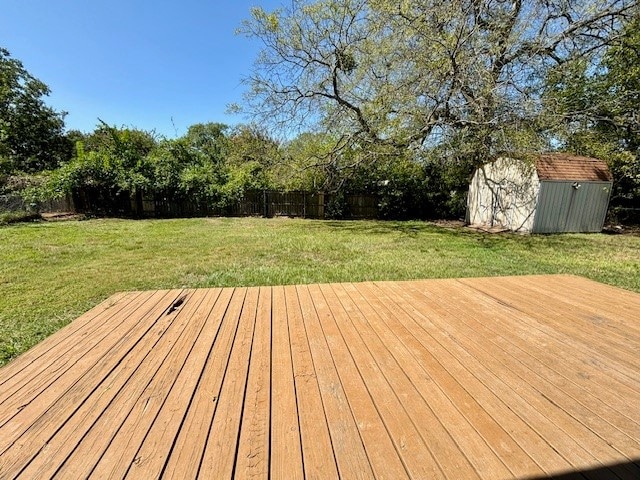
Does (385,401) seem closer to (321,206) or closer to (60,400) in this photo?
(60,400)

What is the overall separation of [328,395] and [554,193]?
1023 centimetres

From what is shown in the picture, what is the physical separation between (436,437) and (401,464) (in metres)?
0.21

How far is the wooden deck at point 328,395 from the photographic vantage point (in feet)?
3.55

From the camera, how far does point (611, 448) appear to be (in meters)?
1.16

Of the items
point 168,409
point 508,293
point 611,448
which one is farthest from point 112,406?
point 508,293

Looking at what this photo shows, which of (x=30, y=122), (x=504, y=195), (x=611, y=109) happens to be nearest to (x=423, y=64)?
(x=504, y=195)

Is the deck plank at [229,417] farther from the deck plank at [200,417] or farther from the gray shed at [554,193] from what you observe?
the gray shed at [554,193]

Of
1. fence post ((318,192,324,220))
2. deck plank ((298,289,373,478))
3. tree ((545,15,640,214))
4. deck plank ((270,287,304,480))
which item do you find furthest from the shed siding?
deck plank ((270,287,304,480))

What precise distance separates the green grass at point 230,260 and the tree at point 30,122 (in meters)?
15.8

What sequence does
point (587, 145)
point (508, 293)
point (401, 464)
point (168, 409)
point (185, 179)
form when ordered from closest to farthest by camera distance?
1. point (401, 464)
2. point (168, 409)
3. point (508, 293)
4. point (587, 145)
5. point (185, 179)

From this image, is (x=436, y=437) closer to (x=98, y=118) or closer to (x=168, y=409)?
(x=168, y=409)

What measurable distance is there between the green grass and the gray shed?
106 centimetres

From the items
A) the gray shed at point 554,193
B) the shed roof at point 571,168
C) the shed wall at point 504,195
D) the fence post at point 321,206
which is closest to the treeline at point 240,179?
the fence post at point 321,206

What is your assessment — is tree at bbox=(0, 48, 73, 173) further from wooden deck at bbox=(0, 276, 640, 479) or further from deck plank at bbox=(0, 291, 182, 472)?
wooden deck at bbox=(0, 276, 640, 479)
